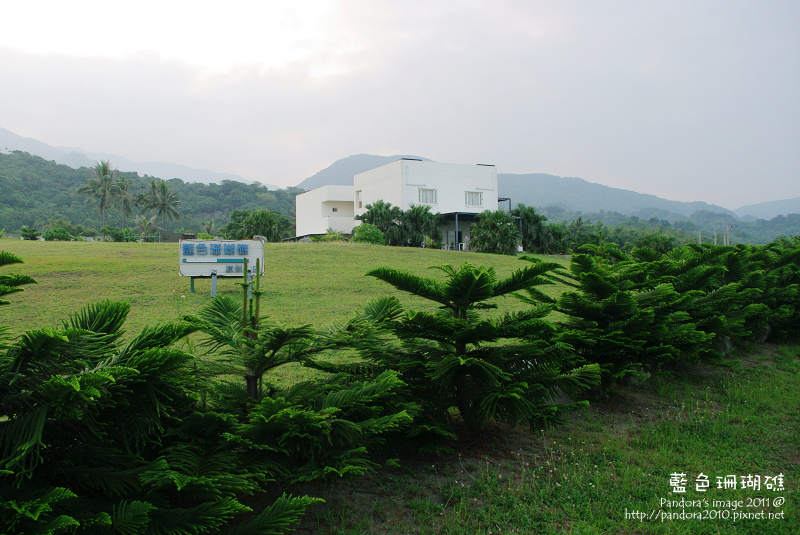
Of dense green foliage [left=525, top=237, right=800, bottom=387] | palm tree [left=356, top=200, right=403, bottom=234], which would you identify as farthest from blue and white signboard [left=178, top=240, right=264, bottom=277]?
palm tree [left=356, top=200, right=403, bottom=234]

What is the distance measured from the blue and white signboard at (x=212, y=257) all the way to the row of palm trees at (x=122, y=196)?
174 feet

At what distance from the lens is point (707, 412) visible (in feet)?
15.3

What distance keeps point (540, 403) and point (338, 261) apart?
16.6m

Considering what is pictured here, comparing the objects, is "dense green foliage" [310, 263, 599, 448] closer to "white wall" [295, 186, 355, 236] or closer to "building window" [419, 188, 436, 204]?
"building window" [419, 188, 436, 204]

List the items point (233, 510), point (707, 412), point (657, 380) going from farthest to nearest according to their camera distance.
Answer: point (657, 380) < point (707, 412) < point (233, 510)

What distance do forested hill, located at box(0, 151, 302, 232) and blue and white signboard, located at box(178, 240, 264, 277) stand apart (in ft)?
181

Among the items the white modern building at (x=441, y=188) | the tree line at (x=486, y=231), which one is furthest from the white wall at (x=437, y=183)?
the tree line at (x=486, y=231)

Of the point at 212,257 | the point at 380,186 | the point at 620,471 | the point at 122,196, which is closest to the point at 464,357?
the point at 620,471

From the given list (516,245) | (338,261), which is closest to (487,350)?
(338,261)

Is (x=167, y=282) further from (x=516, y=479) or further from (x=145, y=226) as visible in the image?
(x=145, y=226)

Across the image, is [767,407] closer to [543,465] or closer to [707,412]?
[707,412]

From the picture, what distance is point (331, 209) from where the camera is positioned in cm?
4719

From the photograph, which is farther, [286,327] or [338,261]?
[338,261]

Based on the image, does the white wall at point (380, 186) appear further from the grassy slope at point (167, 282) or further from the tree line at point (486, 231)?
the grassy slope at point (167, 282)
